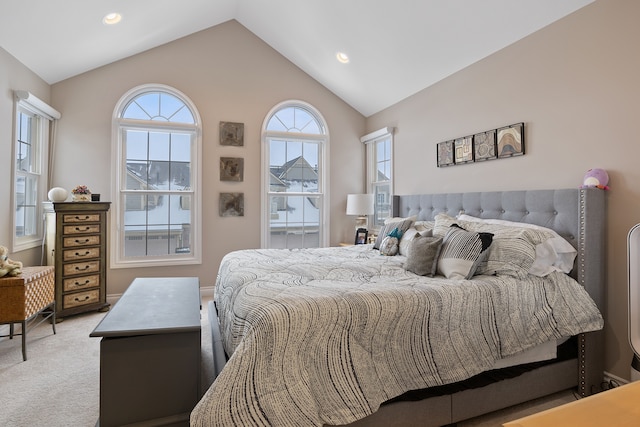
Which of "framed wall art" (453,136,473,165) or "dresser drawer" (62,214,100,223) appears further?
"dresser drawer" (62,214,100,223)

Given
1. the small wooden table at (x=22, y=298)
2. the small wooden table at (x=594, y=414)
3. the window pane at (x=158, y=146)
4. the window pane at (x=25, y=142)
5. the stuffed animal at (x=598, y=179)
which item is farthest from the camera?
the window pane at (x=158, y=146)

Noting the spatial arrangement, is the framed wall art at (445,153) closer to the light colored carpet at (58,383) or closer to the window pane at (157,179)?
the light colored carpet at (58,383)

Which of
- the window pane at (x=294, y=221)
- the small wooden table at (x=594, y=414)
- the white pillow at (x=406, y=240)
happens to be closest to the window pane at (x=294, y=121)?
the window pane at (x=294, y=221)

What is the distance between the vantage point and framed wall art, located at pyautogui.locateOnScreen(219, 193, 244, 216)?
475 centimetres

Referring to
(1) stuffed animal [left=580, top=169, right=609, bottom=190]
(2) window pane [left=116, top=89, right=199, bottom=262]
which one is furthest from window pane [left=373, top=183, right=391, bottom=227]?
(1) stuffed animal [left=580, top=169, right=609, bottom=190]

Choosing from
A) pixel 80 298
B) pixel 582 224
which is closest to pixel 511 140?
pixel 582 224

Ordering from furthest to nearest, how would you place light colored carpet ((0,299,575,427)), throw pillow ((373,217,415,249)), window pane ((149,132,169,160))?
window pane ((149,132,169,160))
throw pillow ((373,217,415,249))
light colored carpet ((0,299,575,427))

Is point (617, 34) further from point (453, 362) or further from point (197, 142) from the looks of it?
point (197, 142)

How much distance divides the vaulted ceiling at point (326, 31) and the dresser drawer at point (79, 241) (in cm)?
182

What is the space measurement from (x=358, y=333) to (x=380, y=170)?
12.6 feet

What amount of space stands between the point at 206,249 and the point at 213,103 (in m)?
1.93

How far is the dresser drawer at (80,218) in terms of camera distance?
11.9ft

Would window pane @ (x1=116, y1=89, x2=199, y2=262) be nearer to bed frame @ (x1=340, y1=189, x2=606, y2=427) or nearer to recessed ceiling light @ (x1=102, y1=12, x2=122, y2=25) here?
recessed ceiling light @ (x1=102, y1=12, x2=122, y2=25)

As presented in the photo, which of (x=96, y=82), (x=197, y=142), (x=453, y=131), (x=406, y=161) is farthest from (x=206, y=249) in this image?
(x=453, y=131)
